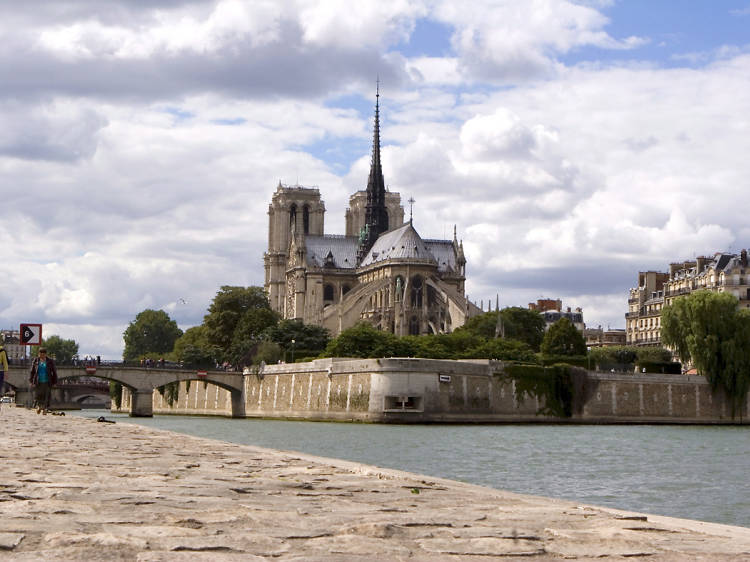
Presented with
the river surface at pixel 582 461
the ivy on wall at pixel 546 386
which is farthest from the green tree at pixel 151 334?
the river surface at pixel 582 461

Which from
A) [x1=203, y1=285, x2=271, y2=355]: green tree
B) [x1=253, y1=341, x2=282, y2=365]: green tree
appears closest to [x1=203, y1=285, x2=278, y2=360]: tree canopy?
[x1=203, y1=285, x2=271, y2=355]: green tree

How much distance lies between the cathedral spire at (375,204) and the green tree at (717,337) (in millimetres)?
78560

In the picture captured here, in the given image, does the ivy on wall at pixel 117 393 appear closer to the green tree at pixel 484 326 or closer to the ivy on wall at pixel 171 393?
the ivy on wall at pixel 171 393

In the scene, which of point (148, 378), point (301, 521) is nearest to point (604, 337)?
point (148, 378)

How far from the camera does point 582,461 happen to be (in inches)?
1294

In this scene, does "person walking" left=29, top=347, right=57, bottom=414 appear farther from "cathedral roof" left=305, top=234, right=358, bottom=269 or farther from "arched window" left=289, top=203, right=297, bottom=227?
"arched window" left=289, top=203, right=297, bottom=227

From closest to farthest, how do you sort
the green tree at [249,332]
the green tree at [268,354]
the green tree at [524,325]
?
the green tree at [268,354] < the green tree at [249,332] < the green tree at [524,325]

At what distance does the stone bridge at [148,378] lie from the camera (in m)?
80.2

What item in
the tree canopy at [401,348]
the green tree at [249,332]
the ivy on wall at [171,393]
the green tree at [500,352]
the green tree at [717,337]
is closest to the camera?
the green tree at [717,337]

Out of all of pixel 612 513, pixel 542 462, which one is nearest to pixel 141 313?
pixel 542 462

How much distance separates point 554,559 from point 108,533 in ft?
7.23

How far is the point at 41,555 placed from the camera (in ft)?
17.6

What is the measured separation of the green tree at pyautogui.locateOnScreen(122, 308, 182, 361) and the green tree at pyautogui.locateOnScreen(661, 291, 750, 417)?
99437 mm

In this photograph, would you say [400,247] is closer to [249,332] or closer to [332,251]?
[332,251]
